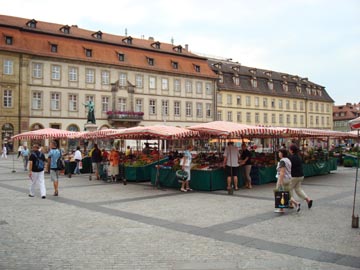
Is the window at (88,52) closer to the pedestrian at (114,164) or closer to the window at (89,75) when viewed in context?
the window at (89,75)

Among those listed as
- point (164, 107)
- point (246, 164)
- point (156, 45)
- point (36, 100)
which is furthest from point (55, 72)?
point (246, 164)

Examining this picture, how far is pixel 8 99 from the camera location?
40812 millimetres

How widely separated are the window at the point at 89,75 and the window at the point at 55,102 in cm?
398

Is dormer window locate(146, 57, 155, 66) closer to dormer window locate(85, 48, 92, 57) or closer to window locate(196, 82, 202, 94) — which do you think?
window locate(196, 82, 202, 94)

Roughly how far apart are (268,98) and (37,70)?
128 ft

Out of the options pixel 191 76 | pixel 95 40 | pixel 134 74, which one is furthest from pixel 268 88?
pixel 95 40

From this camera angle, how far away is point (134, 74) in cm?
4950

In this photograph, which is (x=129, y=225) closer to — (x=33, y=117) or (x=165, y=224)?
(x=165, y=224)

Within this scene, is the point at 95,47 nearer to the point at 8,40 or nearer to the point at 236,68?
the point at 8,40

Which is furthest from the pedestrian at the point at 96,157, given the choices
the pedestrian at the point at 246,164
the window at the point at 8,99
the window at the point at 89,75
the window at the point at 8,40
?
the window at the point at 89,75

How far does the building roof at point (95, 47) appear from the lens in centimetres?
4188

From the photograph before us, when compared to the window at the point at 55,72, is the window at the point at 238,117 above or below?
below

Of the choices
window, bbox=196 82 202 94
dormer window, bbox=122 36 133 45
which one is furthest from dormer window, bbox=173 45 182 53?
dormer window, bbox=122 36 133 45

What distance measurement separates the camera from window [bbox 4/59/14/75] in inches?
1591
